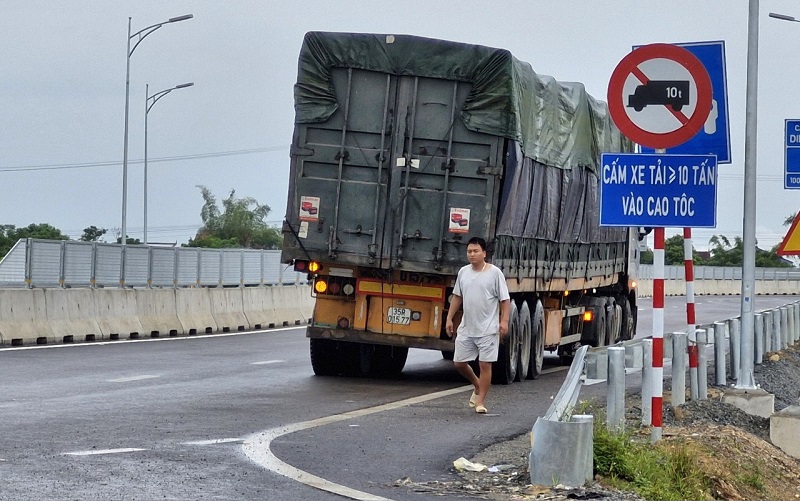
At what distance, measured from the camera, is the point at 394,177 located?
17.2m

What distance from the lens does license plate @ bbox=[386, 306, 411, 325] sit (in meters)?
17.5

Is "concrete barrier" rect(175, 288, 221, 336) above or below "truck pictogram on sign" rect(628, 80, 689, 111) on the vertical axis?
below

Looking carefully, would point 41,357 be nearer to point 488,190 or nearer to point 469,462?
point 488,190

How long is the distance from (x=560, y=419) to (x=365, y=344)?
32.4 ft

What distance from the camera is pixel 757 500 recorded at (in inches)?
420

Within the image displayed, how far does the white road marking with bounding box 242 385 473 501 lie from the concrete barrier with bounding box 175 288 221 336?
48.4 feet

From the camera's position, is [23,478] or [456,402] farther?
[456,402]

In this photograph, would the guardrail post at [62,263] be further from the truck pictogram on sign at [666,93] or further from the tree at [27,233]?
the tree at [27,233]

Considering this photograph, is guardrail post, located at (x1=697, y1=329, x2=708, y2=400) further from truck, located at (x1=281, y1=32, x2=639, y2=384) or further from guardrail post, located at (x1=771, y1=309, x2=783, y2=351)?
guardrail post, located at (x1=771, y1=309, x2=783, y2=351)

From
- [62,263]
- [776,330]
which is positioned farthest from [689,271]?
[62,263]

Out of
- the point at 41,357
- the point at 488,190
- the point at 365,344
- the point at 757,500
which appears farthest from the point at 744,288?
the point at 41,357

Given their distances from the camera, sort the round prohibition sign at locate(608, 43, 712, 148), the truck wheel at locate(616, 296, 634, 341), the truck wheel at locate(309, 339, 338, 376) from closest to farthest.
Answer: the round prohibition sign at locate(608, 43, 712, 148)
the truck wheel at locate(309, 339, 338, 376)
the truck wheel at locate(616, 296, 634, 341)

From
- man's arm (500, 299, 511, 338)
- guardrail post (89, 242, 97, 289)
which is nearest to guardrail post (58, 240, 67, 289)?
guardrail post (89, 242, 97, 289)

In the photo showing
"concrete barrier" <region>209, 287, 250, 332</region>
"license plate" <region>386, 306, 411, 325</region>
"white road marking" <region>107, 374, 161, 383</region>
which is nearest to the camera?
"white road marking" <region>107, 374, 161, 383</region>
